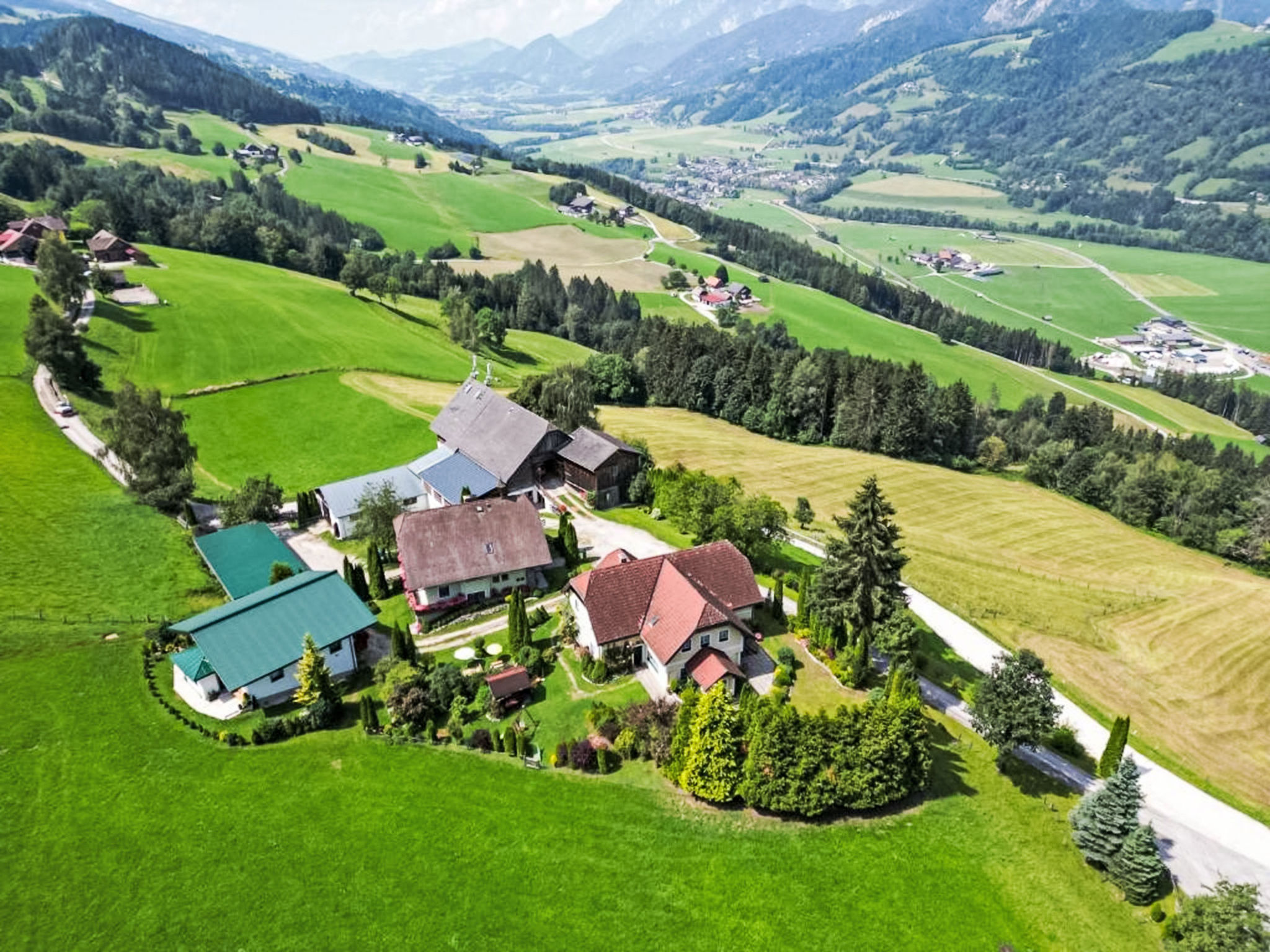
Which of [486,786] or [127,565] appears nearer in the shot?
[486,786]

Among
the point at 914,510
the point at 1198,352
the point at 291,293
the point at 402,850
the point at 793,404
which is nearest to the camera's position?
the point at 402,850

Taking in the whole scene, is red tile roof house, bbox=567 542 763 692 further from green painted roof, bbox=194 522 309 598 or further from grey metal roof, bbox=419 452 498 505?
green painted roof, bbox=194 522 309 598

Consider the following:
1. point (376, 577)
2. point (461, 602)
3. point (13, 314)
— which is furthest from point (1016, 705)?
point (13, 314)

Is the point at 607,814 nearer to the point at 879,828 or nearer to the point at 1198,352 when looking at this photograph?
the point at 879,828

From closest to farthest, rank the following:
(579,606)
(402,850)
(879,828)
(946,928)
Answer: (946,928), (402,850), (879,828), (579,606)

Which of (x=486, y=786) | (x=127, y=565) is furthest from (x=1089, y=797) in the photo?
(x=127, y=565)

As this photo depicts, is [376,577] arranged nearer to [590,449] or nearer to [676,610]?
[590,449]

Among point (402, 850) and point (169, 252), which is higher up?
point (169, 252)
